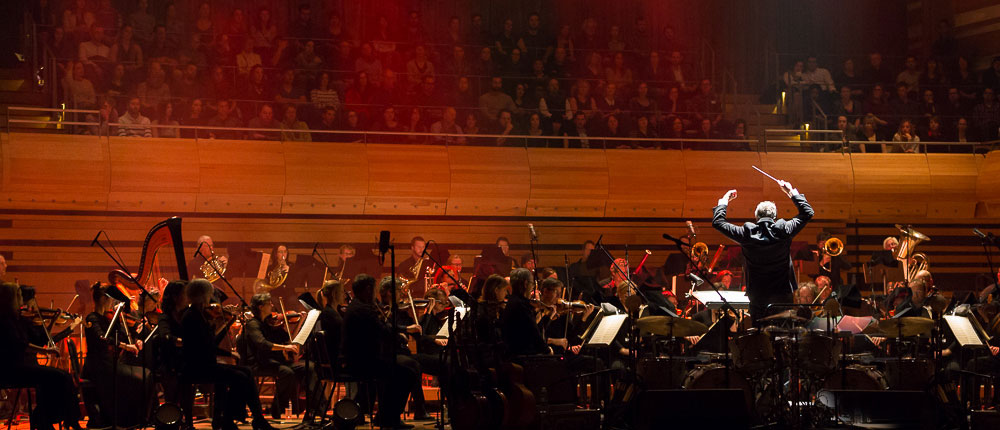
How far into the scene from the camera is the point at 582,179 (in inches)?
521

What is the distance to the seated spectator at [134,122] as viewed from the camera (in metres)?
12.2

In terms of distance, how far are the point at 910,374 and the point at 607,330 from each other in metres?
2.34

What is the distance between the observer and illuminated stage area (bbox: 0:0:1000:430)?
338 inches

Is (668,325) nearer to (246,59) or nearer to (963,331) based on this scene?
(963,331)

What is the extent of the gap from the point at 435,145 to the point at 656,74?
11.4 feet

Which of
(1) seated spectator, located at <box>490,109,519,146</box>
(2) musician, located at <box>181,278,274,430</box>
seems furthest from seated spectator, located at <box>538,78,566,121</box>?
(2) musician, located at <box>181,278,274,430</box>

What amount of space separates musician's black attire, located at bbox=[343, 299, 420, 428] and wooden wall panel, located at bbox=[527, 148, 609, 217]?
5.77m

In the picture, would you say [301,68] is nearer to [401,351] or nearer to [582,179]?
[582,179]

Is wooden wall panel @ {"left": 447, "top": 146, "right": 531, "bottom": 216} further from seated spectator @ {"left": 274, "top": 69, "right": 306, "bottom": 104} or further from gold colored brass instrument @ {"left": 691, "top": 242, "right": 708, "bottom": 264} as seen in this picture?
gold colored brass instrument @ {"left": 691, "top": 242, "right": 708, "bottom": 264}

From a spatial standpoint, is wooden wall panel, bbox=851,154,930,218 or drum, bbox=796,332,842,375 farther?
wooden wall panel, bbox=851,154,930,218

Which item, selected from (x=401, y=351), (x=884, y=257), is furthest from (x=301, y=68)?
(x=884, y=257)

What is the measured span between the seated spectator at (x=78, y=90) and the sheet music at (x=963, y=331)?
9229mm

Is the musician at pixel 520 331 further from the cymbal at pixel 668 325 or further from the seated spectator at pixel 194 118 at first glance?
the seated spectator at pixel 194 118

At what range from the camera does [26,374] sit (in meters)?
6.77
